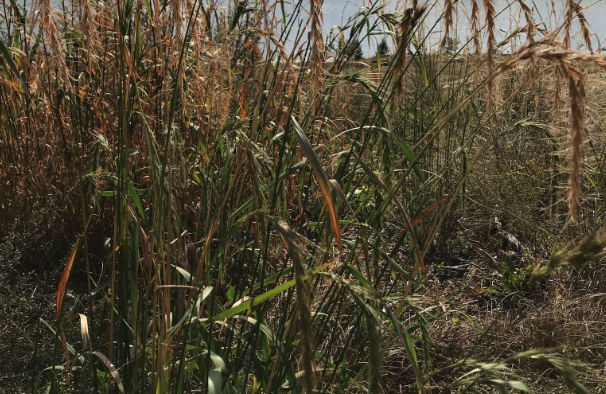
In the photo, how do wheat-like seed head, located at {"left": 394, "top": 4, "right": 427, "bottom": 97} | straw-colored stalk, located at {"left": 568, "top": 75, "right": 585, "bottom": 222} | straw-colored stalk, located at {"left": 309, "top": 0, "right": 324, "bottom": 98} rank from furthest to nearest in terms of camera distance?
wheat-like seed head, located at {"left": 394, "top": 4, "right": 427, "bottom": 97}, straw-colored stalk, located at {"left": 309, "top": 0, "right": 324, "bottom": 98}, straw-colored stalk, located at {"left": 568, "top": 75, "right": 585, "bottom": 222}

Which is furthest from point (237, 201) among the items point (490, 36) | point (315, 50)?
point (490, 36)

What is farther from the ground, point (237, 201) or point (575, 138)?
point (575, 138)

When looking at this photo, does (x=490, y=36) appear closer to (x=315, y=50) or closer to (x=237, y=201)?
(x=315, y=50)

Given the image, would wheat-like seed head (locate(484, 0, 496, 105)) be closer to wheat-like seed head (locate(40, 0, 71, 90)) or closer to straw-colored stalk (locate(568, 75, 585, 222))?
straw-colored stalk (locate(568, 75, 585, 222))

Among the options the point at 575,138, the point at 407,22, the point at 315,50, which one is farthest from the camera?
the point at 407,22

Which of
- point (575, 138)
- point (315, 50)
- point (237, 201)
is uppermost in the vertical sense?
point (315, 50)

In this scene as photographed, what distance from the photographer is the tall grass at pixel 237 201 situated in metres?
1.05

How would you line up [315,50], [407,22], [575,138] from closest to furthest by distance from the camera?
[575,138]
[315,50]
[407,22]

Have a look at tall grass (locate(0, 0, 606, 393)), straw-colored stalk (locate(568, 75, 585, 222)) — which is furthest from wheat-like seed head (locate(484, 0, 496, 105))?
straw-colored stalk (locate(568, 75, 585, 222))

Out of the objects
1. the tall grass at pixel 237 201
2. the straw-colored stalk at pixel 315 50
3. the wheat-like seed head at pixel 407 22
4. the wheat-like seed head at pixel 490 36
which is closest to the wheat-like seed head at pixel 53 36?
the tall grass at pixel 237 201

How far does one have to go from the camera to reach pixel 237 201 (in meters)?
1.31

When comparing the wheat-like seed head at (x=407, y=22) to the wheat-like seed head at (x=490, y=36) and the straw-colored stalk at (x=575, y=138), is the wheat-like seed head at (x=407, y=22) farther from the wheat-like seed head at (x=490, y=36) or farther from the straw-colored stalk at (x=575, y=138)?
the straw-colored stalk at (x=575, y=138)

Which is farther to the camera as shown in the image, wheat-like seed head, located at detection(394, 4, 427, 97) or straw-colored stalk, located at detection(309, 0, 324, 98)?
wheat-like seed head, located at detection(394, 4, 427, 97)

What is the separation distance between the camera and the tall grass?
3.44 ft
